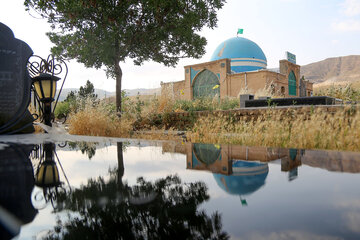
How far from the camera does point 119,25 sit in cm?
969

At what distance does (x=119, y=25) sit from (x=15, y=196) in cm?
968

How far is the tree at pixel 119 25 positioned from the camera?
8.98 meters

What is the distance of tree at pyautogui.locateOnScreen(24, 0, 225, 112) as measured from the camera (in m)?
8.98

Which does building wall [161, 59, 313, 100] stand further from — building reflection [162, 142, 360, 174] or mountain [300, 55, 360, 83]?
mountain [300, 55, 360, 83]

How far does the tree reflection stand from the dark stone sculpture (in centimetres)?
369

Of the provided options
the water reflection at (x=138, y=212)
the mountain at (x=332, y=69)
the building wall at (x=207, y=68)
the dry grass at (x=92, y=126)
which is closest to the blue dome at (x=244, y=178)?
the water reflection at (x=138, y=212)

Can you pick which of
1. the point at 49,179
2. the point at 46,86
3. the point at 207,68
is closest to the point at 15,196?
the point at 49,179

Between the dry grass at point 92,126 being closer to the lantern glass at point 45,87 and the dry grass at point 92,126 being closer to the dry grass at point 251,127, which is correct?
the dry grass at point 251,127

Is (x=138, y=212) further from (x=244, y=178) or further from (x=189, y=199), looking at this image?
(x=244, y=178)

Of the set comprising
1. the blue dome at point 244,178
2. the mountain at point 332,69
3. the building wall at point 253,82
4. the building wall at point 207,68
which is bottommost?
the blue dome at point 244,178

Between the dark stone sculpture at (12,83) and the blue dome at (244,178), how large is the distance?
3981 mm

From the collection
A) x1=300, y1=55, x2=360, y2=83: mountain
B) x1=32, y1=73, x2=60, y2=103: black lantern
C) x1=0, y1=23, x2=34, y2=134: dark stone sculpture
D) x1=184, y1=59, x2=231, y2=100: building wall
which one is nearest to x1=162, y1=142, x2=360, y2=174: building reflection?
x1=0, y1=23, x2=34, y2=134: dark stone sculpture

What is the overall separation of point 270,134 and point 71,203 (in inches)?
170

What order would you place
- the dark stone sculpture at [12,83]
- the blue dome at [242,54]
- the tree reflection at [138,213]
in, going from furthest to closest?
the blue dome at [242,54] → the dark stone sculpture at [12,83] → the tree reflection at [138,213]
